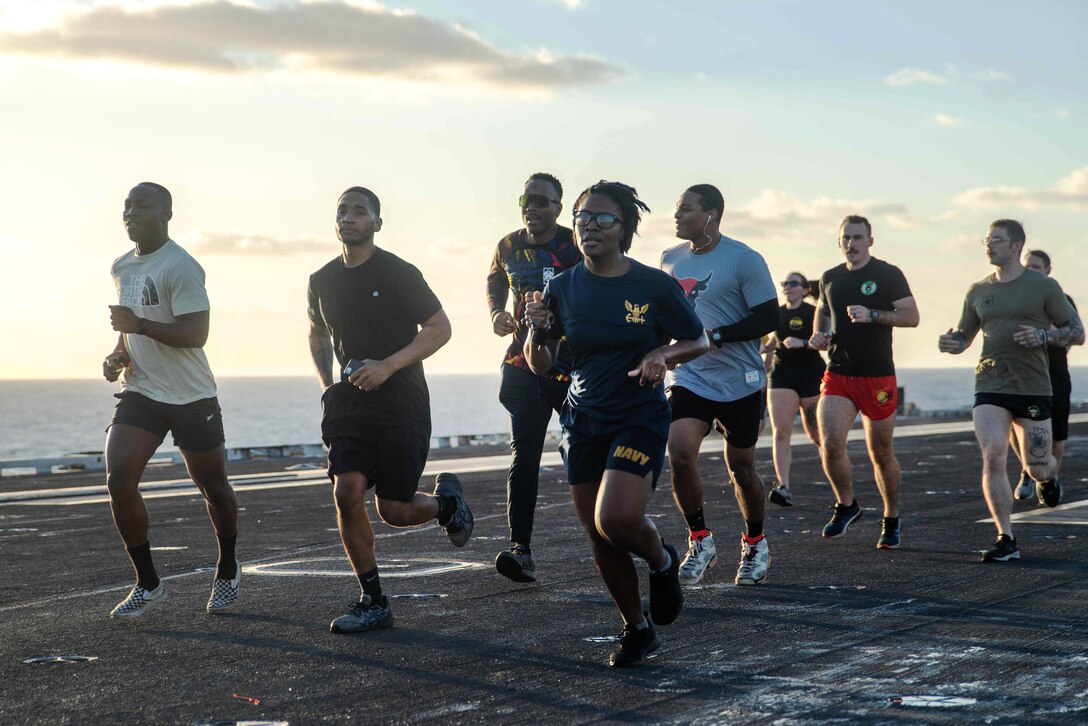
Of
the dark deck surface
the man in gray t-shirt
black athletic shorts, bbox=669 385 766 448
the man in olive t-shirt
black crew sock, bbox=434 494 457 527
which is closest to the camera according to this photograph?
the dark deck surface

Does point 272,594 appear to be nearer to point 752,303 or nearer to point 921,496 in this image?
point 752,303

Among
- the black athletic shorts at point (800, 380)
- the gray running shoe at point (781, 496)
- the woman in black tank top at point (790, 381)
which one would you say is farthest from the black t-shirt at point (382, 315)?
the black athletic shorts at point (800, 380)

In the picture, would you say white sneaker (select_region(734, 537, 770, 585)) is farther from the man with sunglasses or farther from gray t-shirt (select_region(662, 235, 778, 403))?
the man with sunglasses

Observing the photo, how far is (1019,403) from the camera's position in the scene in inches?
368

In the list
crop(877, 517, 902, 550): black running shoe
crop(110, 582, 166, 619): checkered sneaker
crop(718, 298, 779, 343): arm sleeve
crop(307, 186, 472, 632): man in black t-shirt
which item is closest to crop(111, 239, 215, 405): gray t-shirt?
crop(307, 186, 472, 632): man in black t-shirt

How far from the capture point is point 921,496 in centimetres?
1348


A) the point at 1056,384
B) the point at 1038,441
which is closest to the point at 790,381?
the point at 1056,384

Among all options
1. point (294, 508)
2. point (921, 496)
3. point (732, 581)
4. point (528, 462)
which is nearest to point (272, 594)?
point (528, 462)

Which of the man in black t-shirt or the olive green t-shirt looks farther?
the olive green t-shirt

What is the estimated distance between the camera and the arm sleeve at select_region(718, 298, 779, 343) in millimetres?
7887

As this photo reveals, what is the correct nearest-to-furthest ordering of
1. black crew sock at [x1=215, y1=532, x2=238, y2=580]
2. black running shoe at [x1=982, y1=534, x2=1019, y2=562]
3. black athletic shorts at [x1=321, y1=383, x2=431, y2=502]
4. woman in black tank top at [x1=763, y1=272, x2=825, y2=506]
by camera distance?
black athletic shorts at [x1=321, y1=383, x2=431, y2=502]
black crew sock at [x1=215, y1=532, x2=238, y2=580]
black running shoe at [x1=982, y1=534, x2=1019, y2=562]
woman in black tank top at [x1=763, y1=272, x2=825, y2=506]

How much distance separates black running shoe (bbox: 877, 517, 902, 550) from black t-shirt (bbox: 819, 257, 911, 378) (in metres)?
1.01

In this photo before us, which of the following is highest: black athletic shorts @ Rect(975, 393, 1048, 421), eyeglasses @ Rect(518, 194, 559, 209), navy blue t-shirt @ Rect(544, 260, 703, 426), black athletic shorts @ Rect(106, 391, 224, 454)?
eyeglasses @ Rect(518, 194, 559, 209)

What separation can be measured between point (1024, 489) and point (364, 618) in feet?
28.0
